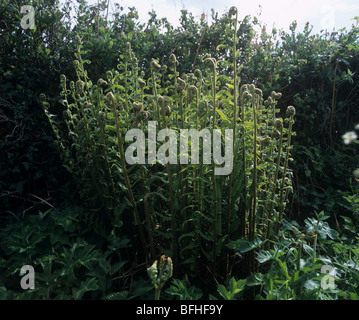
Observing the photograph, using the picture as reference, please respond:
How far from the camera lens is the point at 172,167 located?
1863mm

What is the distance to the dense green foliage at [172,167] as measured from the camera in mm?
1732

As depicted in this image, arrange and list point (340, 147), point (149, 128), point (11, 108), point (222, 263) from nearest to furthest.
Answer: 1. point (149, 128)
2. point (222, 263)
3. point (11, 108)
4. point (340, 147)

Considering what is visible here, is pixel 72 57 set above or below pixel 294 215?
above

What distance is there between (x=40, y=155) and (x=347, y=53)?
11.2ft

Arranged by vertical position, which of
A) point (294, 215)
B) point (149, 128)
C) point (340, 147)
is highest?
point (149, 128)

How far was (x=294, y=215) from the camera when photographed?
3.29 metres

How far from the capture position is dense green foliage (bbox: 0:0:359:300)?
5.68ft

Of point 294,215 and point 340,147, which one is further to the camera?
point 340,147
